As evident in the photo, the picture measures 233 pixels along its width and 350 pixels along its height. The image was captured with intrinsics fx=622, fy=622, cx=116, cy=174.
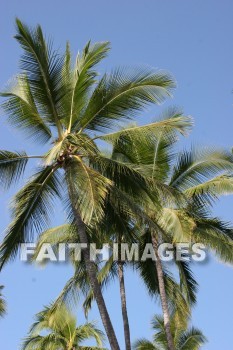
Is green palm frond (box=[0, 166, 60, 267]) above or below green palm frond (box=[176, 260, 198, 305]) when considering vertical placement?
above

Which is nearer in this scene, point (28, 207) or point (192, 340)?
point (28, 207)

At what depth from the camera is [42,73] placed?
1392 centimetres

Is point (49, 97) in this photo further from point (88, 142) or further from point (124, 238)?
point (124, 238)

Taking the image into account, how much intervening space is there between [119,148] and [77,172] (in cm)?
266

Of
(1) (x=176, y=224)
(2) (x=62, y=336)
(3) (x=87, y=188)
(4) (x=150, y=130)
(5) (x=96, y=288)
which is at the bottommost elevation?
(2) (x=62, y=336)

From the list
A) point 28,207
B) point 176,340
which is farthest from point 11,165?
point 176,340

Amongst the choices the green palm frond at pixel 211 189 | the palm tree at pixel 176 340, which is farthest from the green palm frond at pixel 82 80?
Result: the palm tree at pixel 176 340

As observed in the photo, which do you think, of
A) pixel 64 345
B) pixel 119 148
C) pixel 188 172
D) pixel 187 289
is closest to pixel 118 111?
pixel 119 148

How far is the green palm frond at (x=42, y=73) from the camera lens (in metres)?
13.7

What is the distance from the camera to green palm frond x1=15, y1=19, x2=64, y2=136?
539 inches

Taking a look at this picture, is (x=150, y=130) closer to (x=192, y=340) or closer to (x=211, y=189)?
(x=211, y=189)

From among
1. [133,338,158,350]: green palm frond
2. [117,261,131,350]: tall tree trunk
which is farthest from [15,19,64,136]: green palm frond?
[133,338,158,350]: green palm frond

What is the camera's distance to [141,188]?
1435 centimetres

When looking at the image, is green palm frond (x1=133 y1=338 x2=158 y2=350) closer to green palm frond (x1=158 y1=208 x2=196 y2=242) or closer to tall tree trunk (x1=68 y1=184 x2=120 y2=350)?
green palm frond (x1=158 y1=208 x2=196 y2=242)
